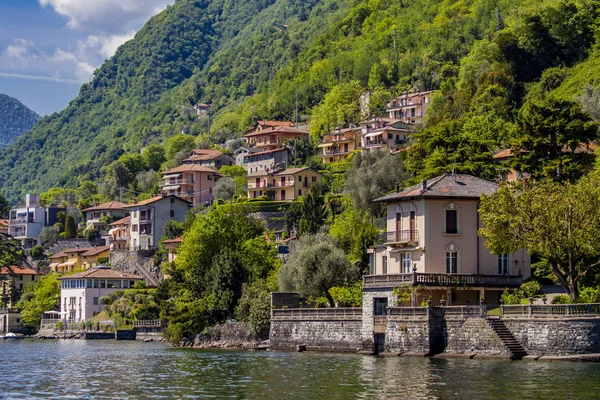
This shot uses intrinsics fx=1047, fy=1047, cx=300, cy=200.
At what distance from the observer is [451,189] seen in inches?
2437

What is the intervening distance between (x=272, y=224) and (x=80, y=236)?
5274cm

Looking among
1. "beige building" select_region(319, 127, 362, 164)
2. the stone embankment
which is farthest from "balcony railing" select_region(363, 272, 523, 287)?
"beige building" select_region(319, 127, 362, 164)

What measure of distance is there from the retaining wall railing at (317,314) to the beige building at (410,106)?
87.6 meters

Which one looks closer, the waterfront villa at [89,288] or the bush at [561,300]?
the bush at [561,300]

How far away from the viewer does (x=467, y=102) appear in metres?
122

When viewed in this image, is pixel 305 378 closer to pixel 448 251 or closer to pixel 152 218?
Result: pixel 448 251

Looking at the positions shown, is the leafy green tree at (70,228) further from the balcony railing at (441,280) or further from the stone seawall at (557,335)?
the stone seawall at (557,335)

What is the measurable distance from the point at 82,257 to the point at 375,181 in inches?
2343

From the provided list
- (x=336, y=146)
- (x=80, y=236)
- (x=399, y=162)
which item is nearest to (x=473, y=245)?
(x=399, y=162)

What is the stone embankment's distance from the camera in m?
73.2

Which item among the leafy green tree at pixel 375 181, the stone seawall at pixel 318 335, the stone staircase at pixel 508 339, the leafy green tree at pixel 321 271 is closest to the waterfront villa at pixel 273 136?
the leafy green tree at pixel 375 181

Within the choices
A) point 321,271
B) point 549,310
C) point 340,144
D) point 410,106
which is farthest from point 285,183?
point 549,310

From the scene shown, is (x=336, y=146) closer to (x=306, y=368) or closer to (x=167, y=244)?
(x=167, y=244)

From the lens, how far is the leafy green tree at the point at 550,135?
221ft
